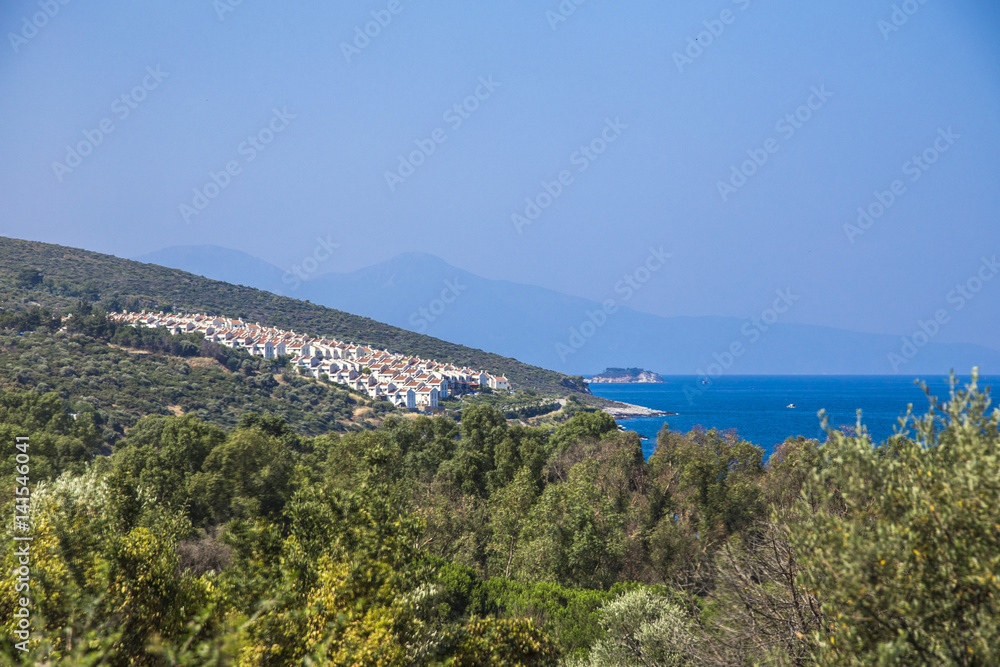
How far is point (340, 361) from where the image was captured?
12244cm

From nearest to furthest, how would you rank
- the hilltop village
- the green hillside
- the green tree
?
Result: the green tree < the green hillside < the hilltop village

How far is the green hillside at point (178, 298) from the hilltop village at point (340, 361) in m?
9.13

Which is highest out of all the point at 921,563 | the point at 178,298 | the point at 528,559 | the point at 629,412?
the point at 629,412

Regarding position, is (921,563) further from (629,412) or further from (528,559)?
(629,412)

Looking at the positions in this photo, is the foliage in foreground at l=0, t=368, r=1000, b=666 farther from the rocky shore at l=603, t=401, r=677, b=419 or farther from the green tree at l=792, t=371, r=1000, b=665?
the rocky shore at l=603, t=401, r=677, b=419

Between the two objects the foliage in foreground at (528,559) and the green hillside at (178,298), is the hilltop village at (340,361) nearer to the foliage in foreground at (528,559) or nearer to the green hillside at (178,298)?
the green hillside at (178,298)

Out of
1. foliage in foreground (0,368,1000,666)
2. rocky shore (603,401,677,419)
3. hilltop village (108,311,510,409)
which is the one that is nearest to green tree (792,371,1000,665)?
foliage in foreground (0,368,1000,666)

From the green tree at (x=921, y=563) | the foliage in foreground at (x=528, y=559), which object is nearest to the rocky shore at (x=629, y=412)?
the foliage in foreground at (x=528, y=559)

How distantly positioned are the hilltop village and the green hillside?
9.13 m

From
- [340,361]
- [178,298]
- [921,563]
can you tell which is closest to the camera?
[921,563]

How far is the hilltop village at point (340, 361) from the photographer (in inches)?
4392

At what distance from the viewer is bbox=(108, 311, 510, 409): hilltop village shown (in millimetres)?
111562

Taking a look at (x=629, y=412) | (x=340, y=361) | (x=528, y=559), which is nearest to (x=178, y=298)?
→ (x=340, y=361)

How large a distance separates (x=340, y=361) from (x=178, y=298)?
38998 millimetres
